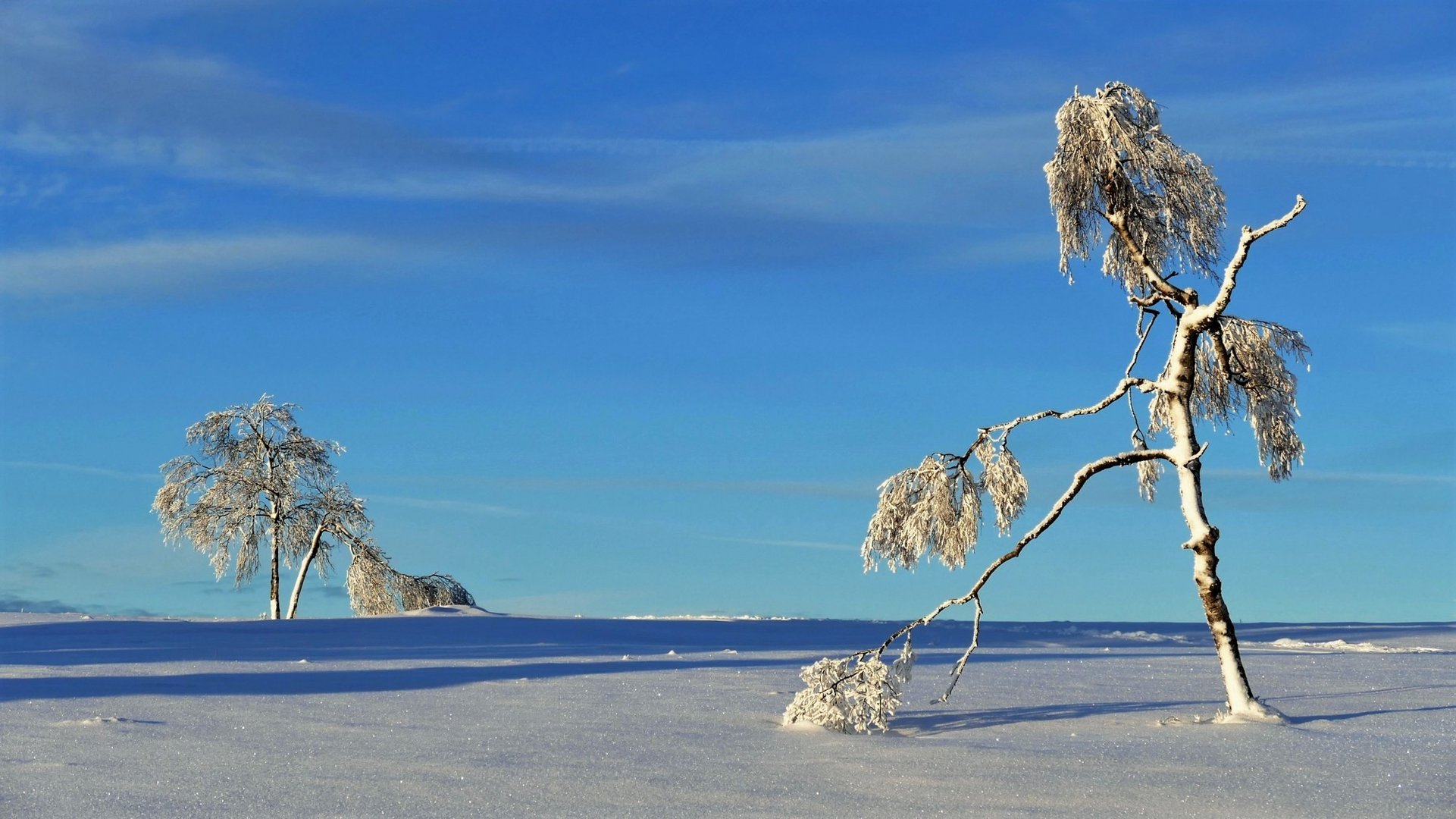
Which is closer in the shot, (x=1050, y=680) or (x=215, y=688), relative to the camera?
(x=215, y=688)

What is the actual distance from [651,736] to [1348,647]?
547 inches

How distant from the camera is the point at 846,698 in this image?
8.79 meters

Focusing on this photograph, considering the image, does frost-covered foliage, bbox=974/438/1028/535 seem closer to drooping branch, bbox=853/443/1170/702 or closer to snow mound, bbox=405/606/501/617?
drooping branch, bbox=853/443/1170/702

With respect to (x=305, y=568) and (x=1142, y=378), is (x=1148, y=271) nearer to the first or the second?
(x=1142, y=378)

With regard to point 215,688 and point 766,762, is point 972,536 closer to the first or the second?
point 766,762

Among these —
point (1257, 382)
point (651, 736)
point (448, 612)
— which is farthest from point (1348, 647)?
point (651, 736)

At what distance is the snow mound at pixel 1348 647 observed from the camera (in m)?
17.3

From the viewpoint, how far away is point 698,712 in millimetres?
9492

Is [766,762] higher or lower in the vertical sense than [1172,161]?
lower

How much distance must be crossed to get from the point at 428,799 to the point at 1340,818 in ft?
14.3

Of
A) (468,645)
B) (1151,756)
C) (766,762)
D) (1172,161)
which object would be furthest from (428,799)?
(468,645)

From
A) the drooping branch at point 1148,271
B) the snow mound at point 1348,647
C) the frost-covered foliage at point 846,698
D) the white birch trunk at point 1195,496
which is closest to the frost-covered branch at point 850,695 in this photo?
the frost-covered foliage at point 846,698

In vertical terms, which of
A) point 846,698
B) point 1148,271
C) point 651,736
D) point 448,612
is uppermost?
point 1148,271

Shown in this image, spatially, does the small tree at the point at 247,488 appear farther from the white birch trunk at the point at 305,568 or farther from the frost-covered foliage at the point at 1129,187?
the frost-covered foliage at the point at 1129,187
